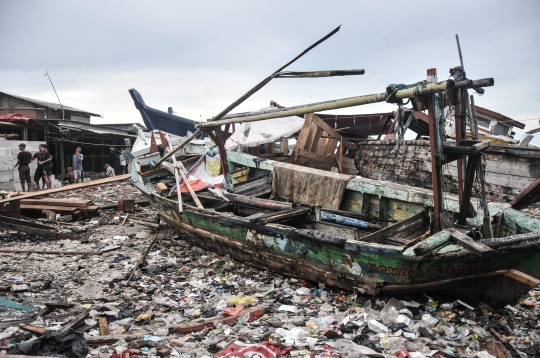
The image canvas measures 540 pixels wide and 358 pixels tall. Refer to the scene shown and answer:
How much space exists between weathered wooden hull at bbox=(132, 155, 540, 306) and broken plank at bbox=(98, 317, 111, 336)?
79.2 inches

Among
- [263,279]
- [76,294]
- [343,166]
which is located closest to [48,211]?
[76,294]

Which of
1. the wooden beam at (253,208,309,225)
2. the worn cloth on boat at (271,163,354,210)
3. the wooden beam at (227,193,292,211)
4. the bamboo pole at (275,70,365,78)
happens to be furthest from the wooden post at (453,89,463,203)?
the wooden beam at (227,193,292,211)

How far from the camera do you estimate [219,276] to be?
5.36m

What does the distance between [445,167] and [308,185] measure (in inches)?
114

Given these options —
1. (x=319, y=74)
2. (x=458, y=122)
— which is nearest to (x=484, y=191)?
(x=458, y=122)

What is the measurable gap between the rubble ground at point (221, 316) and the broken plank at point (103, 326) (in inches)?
0.7

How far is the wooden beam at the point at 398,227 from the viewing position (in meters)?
4.59

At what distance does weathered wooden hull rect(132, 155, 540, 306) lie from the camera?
147 inches

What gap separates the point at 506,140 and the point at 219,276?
10.9 metres

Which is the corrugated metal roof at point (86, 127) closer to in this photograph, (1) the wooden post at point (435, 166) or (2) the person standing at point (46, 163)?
(2) the person standing at point (46, 163)

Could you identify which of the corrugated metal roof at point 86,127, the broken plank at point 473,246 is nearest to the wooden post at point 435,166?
the broken plank at point 473,246

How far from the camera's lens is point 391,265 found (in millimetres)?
3930

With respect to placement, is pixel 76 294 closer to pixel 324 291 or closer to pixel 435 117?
pixel 324 291

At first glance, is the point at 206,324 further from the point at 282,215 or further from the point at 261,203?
the point at 261,203
